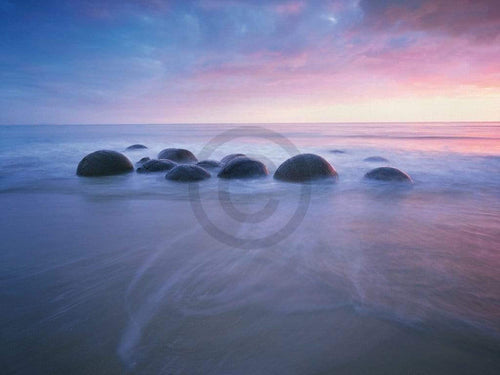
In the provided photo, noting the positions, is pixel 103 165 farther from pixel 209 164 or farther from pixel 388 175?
pixel 388 175

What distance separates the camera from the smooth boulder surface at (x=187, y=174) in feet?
24.5

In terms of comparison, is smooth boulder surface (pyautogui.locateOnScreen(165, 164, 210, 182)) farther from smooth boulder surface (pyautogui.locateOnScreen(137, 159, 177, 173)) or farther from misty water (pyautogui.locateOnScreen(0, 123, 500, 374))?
misty water (pyautogui.locateOnScreen(0, 123, 500, 374))

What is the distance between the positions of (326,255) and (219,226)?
1.61m

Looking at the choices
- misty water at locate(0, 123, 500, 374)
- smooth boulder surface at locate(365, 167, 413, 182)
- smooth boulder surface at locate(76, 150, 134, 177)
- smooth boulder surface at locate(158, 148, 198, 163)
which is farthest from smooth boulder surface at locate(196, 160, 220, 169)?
smooth boulder surface at locate(365, 167, 413, 182)

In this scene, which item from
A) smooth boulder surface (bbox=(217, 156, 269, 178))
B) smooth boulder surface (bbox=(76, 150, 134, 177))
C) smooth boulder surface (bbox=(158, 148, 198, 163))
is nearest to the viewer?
smooth boulder surface (bbox=(217, 156, 269, 178))

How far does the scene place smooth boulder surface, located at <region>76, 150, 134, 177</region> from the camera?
8.20 meters

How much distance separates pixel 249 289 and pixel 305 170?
526 cm

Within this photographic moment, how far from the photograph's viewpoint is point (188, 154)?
11.5 meters

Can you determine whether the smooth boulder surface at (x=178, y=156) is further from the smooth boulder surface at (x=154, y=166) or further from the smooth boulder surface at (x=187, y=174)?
the smooth boulder surface at (x=187, y=174)

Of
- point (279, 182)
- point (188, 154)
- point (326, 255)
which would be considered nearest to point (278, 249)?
point (326, 255)

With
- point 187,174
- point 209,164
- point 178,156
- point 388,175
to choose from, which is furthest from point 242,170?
point 178,156

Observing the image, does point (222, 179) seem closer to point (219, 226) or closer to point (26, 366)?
point (219, 226)

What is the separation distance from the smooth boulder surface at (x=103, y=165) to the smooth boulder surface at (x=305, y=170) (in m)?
4.57

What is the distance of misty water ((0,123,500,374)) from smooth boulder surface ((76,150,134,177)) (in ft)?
10.3
